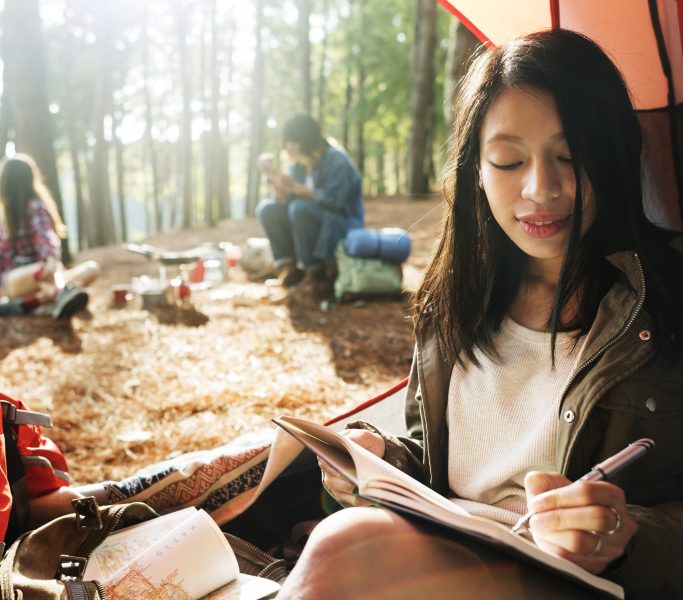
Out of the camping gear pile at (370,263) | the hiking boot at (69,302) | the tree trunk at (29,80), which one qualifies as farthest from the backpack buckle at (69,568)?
the tree trunk at (29,80)

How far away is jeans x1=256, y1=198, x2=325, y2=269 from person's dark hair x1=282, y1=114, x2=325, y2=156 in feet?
1.65

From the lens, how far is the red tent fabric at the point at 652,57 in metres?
2.08

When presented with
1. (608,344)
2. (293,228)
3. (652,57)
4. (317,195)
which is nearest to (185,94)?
(293,228)

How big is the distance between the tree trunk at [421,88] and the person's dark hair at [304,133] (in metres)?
5.84

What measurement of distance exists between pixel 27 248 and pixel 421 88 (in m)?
8.40

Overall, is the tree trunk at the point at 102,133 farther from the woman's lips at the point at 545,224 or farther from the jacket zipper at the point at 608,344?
the jacket zipper at the point at 608,344

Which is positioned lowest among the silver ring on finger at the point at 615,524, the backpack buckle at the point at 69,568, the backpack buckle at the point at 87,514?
the backpack buckle at the point at 69,568

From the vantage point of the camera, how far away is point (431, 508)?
109 cm

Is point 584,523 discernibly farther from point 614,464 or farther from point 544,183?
point 544,183

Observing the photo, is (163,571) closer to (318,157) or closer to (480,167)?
(480,167)

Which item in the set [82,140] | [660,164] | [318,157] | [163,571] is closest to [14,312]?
[318,157]

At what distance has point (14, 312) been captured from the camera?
252 inches

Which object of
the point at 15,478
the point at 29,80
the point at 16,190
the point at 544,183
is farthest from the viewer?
the point at 29,80

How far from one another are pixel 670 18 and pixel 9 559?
2.35 m
